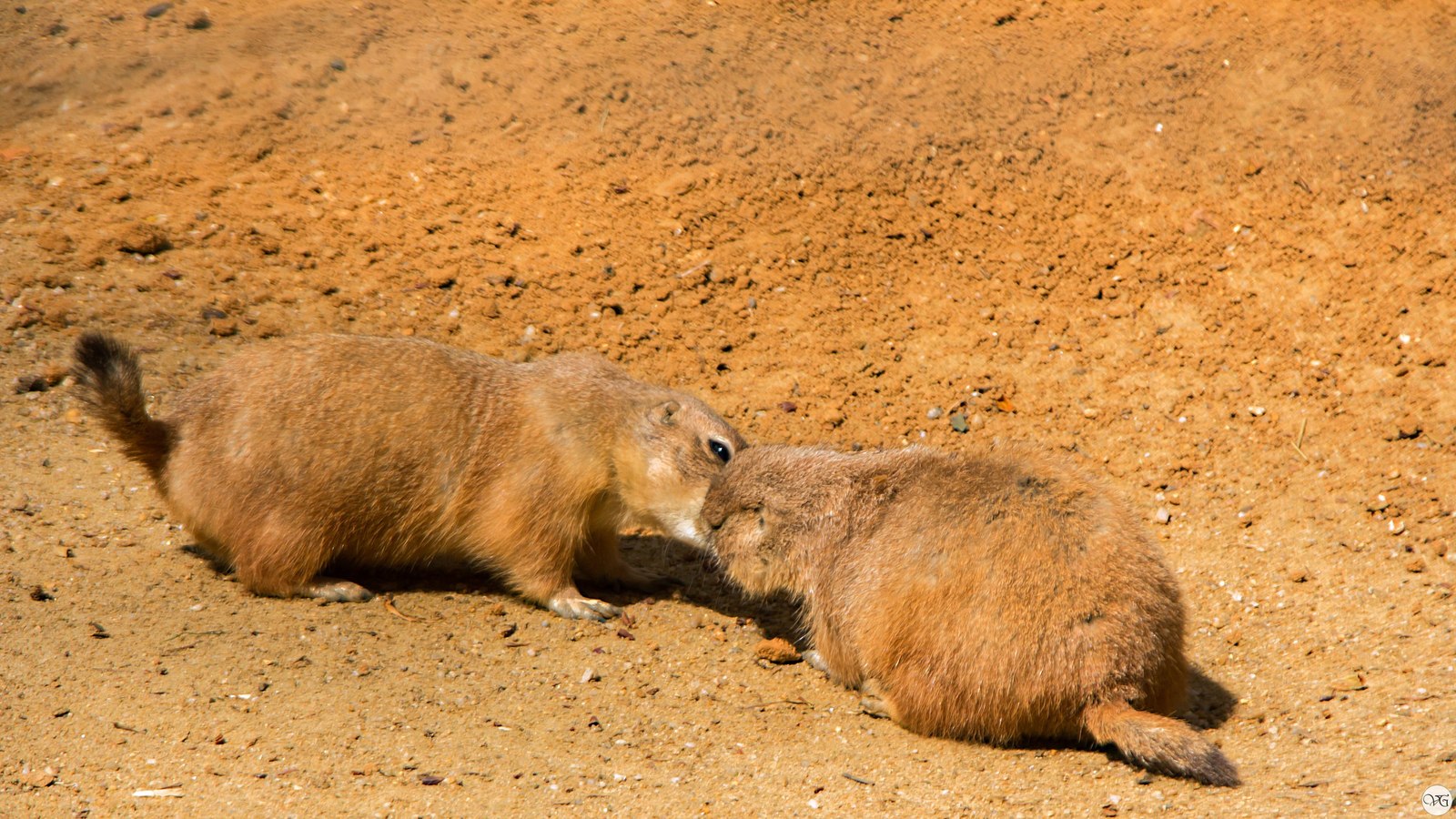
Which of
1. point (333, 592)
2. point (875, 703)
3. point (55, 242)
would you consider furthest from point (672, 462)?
point (55, 242)

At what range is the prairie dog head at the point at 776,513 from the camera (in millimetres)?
5598

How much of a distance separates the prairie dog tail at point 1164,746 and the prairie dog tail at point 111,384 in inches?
173

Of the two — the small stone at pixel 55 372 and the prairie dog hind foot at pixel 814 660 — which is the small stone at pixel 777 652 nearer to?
the prairie dog hind foot at pixel 814 660

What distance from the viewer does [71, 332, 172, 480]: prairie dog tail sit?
5.25 m

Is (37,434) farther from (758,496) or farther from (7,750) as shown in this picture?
(758,496)

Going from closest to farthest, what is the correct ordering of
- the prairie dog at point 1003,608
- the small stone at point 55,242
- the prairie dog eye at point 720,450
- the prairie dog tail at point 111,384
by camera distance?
the prairie dog at point 1003,608
the prairie dog tail at point 111,384
the prairie dog eye at point 720,450
the small stone at point 55,242

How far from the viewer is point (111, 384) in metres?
5.28

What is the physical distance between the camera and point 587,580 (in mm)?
A: 6547

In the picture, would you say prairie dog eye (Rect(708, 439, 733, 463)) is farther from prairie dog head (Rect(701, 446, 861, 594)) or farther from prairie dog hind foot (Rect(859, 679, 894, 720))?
prairie dog hind foot (Rect(859, 679, 894, 720))

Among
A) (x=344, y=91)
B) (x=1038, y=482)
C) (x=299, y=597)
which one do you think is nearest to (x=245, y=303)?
(x=344, y=91)

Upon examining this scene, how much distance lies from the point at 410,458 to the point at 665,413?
51.9 inches

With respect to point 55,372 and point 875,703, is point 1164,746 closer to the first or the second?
point 875,703

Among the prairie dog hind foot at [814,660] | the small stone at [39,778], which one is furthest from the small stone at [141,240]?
the prairie dog hind foot at [814,660]

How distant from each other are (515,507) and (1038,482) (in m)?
2.57
